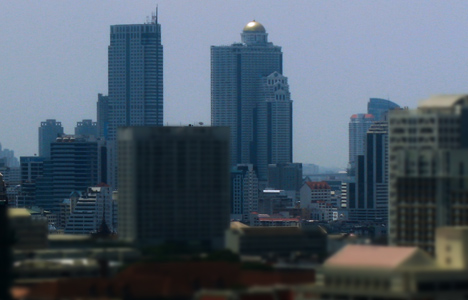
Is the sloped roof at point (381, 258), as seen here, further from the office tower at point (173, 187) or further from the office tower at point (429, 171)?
the office tower at point (173, 187)

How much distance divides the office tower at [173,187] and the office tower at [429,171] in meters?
26.5

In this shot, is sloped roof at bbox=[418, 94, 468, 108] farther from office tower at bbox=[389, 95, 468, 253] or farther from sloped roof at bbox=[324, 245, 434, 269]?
sloped roof at bbox=[324, 245, 434, 269]

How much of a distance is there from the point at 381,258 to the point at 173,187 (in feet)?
148

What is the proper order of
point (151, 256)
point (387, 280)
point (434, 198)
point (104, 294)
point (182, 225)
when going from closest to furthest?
1. point (387, 280)
2. point (104, 294)
3. point (434, 198)
4. point (151, 256)
5. point (182, 225)

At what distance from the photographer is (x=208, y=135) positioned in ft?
499

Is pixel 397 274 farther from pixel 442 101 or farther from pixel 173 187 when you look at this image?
pixel 173 187

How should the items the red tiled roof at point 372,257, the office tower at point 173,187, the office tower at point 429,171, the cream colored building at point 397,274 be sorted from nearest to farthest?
the cream colored building at point 397,274
the red tiled roof at point 372,257
the office tower at point 429,171
the office tower at point 173,187

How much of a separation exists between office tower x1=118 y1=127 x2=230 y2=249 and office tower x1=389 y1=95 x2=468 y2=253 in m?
26.5

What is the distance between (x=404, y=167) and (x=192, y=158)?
1239 inches

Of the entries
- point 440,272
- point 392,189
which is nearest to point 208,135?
point 392,189

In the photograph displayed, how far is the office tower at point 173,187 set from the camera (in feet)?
485

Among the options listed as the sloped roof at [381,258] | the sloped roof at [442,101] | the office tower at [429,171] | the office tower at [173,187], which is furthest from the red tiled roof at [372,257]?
the office tower at [173,187]

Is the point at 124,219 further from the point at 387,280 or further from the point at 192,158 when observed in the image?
the point at 387,280

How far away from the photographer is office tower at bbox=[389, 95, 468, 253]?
395 feet
